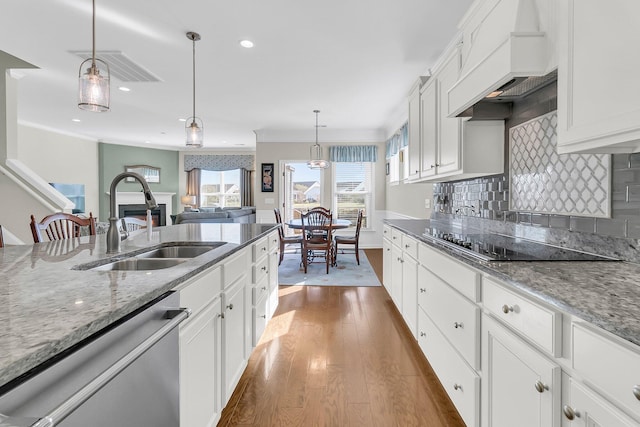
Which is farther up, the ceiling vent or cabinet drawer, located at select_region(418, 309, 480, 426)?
the ceiling vent

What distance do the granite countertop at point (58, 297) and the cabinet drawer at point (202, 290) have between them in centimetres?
6

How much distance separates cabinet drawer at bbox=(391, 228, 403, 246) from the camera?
2819 mm

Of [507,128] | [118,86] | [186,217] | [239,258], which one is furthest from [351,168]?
[239,258]

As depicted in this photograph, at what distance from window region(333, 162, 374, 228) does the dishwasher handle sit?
628 centimetres

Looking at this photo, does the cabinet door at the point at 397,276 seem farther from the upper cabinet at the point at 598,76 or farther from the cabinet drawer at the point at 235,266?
the upper cabinet at the point at 598,76

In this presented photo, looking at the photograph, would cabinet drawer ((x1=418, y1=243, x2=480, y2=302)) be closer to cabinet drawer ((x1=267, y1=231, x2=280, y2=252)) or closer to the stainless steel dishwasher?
the stainless steel dishwasher

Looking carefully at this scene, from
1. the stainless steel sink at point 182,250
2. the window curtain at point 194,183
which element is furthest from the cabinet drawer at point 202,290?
the window curtain at point 194,183

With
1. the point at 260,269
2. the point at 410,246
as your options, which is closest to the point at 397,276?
the point at 410,246

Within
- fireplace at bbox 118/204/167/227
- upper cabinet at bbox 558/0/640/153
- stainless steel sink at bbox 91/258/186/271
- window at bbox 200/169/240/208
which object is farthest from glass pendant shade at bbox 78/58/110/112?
window at bbox 200/169/240/208

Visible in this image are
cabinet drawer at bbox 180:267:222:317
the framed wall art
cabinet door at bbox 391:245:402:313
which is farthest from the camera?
the framed wall art

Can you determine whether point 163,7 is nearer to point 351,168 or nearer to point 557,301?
point 557,301

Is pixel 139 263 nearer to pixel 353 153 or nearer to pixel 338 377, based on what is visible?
pixel 338 377

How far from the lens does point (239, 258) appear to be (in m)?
1.80

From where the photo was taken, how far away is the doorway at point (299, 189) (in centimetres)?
719
